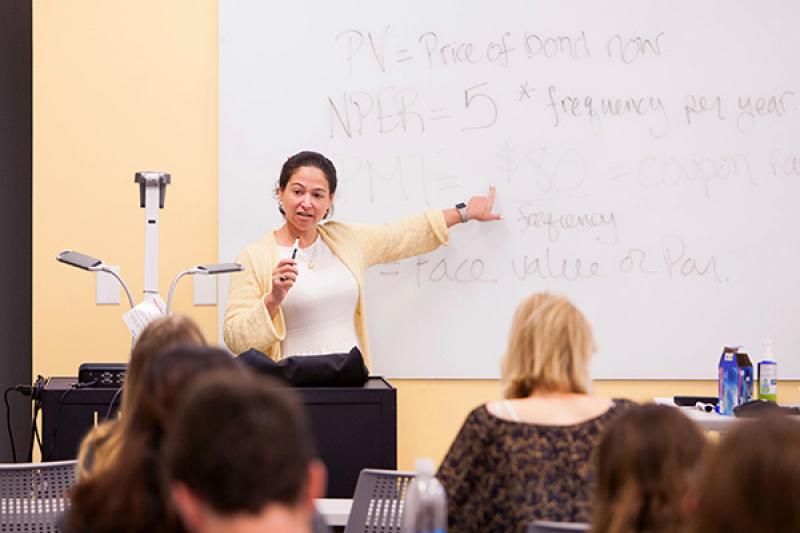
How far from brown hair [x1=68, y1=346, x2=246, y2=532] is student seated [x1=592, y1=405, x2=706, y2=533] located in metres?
0.59

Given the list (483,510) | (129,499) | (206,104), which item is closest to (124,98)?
(206,104)

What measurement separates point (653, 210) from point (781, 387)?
92 centimetres

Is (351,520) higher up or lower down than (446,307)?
lower down

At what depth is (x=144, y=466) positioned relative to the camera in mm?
1565

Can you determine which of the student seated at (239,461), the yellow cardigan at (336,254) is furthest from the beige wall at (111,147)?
the student seated at (239,461)

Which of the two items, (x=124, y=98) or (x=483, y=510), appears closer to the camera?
(x=483, y=510)

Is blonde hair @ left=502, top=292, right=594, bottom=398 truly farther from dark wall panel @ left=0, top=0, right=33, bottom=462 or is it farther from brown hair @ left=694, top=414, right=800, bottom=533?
dark wall panel @ left=0, top=0, right=33, bottom=462

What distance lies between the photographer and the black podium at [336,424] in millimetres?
3770

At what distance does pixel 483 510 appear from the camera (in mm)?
2428

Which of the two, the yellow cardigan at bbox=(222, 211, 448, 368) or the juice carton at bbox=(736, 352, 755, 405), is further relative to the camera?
the yellow cardigan at bbox=(222, 211, 448, 368)

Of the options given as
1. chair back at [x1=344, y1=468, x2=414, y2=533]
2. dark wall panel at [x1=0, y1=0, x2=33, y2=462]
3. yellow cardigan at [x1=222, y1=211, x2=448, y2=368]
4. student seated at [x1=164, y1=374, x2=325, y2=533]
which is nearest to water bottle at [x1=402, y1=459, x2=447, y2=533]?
chair back at [x1=344, y1=468, x2=414, y2=533]

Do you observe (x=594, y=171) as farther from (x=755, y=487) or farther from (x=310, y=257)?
(x=755, y=487)

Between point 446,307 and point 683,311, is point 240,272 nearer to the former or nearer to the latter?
point 446,307

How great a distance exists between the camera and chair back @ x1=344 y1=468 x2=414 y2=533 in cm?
276
